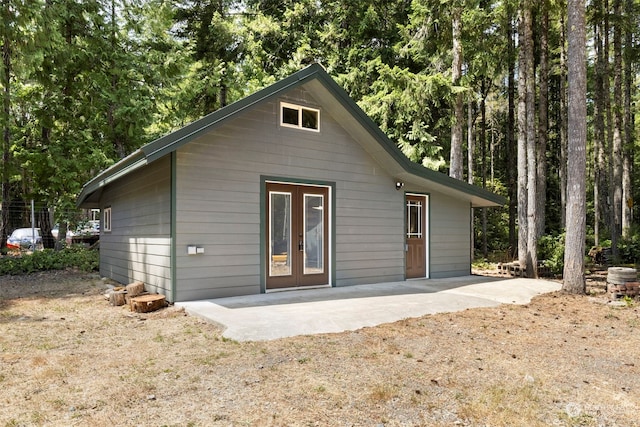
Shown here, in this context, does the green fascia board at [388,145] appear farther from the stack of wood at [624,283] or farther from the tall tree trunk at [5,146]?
the tall tree trunk at [5,146]

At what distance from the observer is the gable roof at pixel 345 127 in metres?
6.00

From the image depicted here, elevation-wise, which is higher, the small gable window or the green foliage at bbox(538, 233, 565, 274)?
the small gable window

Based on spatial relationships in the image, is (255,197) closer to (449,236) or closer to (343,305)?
(343,305)

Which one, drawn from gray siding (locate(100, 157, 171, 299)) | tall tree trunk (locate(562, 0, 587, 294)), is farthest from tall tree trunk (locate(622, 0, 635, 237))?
gray siding (locate(100, 157, 171, 299))

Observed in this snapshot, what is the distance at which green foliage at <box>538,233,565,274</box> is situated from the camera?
35.6ft

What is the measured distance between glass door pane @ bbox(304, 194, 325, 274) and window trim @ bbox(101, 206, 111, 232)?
5311 millimetres

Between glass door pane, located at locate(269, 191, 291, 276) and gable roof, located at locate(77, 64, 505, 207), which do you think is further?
glass door pane, located at locate(269, 191, 291, 276)

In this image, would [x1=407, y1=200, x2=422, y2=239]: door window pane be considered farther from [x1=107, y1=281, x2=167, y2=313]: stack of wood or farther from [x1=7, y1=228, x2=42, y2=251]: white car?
[x1=7, y1=228, x2=42, y2=251]: white car

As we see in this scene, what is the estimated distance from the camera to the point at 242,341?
451 cm

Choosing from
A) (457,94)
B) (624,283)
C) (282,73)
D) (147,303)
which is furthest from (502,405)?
(282,73)

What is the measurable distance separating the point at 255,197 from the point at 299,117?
1780 millimetres

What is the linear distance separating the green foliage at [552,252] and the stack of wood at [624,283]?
3.55 m

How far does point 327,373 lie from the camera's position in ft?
11.8

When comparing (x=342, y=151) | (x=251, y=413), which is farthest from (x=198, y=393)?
(x=342, y=151)
